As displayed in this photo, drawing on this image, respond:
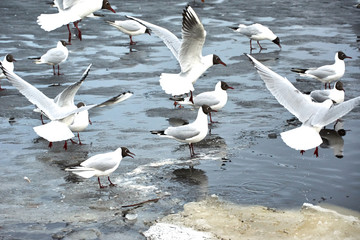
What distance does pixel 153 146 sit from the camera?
1023cm

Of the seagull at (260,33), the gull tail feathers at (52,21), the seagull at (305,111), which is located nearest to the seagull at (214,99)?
the seagull at (305,111)

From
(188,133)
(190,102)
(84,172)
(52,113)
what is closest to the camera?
(84,172)

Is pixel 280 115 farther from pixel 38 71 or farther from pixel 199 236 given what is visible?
pixel 38 71

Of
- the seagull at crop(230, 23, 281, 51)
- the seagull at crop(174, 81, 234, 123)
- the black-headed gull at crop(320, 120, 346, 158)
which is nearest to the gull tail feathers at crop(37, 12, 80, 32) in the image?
the seagull at crop(174, 81, 234, 123)

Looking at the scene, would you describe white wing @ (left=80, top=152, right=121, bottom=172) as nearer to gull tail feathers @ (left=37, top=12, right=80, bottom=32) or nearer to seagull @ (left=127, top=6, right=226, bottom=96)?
seagull @ (left=127, top=6, right=226, bottom=96)

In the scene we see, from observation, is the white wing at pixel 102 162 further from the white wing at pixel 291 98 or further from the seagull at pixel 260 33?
the seagull at pixel 260 33

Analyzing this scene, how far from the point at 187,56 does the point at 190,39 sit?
56cm

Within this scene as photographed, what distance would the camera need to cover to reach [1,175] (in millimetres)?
9102

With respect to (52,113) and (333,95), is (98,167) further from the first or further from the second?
(333,95)

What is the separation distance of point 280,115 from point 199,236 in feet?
16.2

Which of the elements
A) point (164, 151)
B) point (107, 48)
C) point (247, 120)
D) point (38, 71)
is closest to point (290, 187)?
point (164, 151)

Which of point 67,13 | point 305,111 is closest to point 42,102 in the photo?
point 305,111

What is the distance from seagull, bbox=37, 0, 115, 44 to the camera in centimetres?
1372

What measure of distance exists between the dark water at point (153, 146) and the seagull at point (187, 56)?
440 mm
